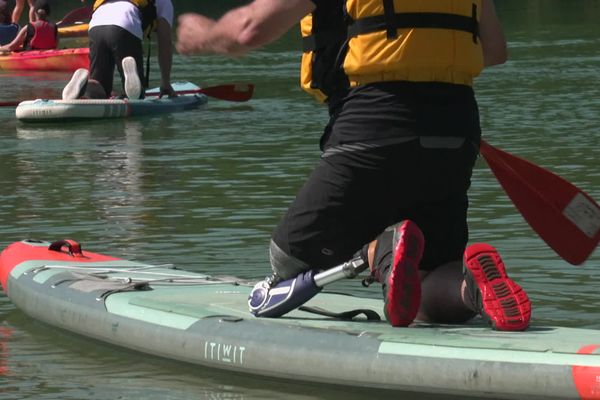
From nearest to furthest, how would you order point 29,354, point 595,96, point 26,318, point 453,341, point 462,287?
point 453,341, point 462,287, point 29,354, point 26,318, point 595,96

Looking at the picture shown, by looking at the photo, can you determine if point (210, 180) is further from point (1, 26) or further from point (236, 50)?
point (1, 26)

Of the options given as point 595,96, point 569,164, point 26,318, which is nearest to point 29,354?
point 26,318

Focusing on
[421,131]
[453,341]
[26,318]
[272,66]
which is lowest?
[272,66]

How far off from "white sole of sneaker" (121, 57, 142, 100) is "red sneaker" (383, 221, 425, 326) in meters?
10.5

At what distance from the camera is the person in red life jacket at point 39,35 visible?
2422cm

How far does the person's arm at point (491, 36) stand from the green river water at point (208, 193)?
1.19 meters

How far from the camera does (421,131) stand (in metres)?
5.40

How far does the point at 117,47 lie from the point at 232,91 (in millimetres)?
1620

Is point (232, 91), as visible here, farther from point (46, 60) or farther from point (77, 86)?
point (46, 60)

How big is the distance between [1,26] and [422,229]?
20.7 metres

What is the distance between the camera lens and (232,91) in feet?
56.1

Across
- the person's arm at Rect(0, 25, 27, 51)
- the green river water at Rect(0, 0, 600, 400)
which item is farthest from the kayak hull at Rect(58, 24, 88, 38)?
the green river water at Rect(0, 0, 600, 400)

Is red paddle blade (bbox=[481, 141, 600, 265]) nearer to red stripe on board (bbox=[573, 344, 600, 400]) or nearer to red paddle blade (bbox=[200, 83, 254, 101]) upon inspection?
red stripe on board (bbox=[573, 344, 600, 400])

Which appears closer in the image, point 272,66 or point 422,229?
point 422,229
